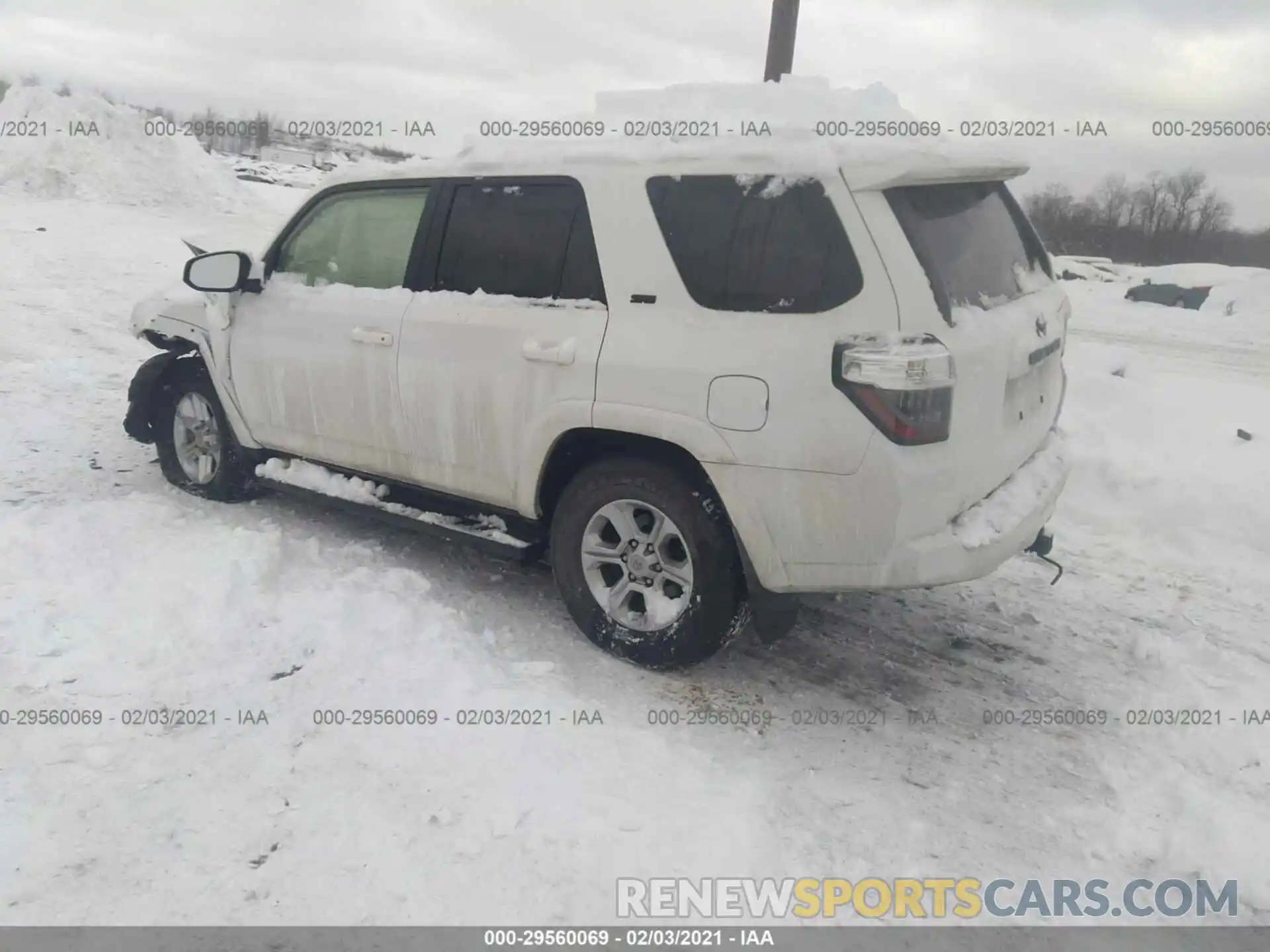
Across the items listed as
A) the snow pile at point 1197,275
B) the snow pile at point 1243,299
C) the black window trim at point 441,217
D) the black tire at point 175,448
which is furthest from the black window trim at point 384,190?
the snow pile at point 1197,275

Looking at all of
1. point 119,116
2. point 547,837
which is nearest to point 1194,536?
point 547,837

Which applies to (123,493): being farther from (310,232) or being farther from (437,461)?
(437,461)

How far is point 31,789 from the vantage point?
2.81 m

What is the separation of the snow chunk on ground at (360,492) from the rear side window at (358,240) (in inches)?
36.0

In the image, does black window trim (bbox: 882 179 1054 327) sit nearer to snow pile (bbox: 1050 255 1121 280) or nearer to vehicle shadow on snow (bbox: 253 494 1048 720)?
vehicle shadow on snow (bbox: 253 494 1048 720)

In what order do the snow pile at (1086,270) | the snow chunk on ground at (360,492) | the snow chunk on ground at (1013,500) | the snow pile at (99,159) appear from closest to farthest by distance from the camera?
the snow chunk on ground at (1013,500) < the snow chunk on ground at (360,492) < the snow pile at (99,159) < the snow pile at (1086,270)

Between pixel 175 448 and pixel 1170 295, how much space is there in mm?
21610

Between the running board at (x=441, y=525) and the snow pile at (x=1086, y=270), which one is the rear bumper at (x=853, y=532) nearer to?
the running board at (x=441, y=525)

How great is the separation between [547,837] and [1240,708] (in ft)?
8.79

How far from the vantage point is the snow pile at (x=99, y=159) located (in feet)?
49.1

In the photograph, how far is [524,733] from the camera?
3.22 m

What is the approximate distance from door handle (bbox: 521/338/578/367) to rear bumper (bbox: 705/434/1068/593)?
2.35 ft

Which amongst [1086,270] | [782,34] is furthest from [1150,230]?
[782,34]
